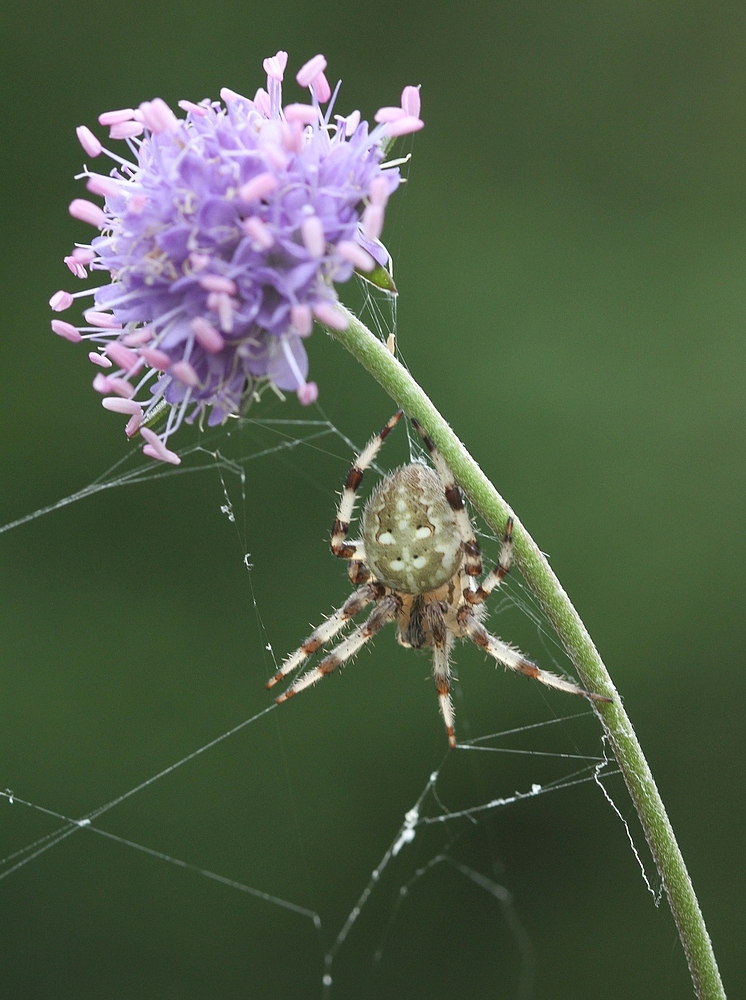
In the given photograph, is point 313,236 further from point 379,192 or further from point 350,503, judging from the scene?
point 350,503

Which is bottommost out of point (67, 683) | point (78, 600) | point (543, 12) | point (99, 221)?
point (67, 683)

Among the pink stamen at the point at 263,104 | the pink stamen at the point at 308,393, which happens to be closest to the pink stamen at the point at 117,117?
the pink stamen at the point at 263,104

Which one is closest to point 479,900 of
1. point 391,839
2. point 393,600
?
point 391,839

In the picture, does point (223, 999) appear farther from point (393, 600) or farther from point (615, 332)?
point (615, 332)

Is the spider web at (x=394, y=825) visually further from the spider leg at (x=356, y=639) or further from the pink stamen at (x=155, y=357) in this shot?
the pink stamen at (x=155, y=357)

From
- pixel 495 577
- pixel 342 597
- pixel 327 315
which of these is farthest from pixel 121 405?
pixel 342 597

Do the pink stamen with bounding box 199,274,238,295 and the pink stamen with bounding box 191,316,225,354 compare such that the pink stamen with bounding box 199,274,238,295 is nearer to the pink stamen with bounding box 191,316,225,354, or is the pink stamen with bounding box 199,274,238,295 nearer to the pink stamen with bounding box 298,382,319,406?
the pink stamen with bounding box 191,316,225,354

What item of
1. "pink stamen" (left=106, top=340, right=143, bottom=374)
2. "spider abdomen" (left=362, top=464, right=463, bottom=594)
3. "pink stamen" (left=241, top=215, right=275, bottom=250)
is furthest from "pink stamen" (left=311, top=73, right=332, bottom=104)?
"spider abdomen" (left=362, top=464, right=463, bottom=594)
